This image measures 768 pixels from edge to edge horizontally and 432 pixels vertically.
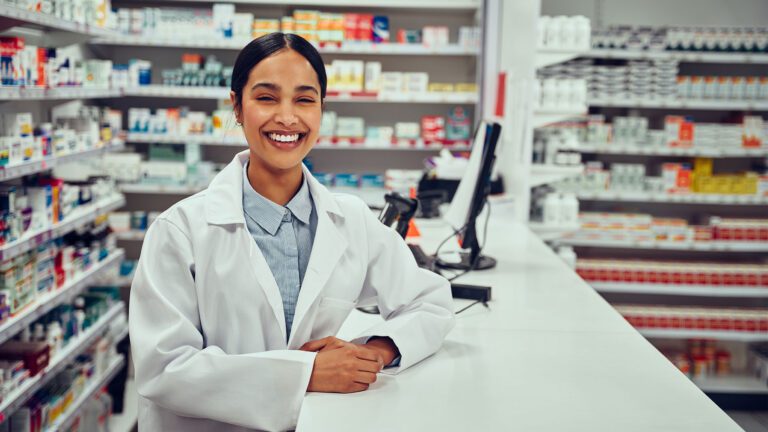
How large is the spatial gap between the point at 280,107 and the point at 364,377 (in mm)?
580

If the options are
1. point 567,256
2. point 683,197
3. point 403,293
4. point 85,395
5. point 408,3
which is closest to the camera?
point 403,293

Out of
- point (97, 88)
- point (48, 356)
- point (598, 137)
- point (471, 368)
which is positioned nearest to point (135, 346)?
point (471, 368)

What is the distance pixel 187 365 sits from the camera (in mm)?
1392

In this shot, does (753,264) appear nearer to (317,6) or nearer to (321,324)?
(317,6)

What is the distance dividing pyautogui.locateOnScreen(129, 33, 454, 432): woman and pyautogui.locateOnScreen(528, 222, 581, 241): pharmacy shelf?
8.48 feet

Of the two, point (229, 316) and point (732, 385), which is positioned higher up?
point (229, 316)

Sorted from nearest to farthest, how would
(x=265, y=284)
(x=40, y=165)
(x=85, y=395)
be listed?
1. (x=265, y=284)
2. (x=40, y=165)
3. (x=85, y=395)

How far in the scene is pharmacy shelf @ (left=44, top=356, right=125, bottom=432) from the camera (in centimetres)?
337

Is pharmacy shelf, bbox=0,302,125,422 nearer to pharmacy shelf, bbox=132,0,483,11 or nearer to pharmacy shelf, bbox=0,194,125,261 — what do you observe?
pharmacy shelf, bbox=0,194,125,261

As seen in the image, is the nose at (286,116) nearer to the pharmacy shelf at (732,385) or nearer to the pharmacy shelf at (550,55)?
the pharmacy shelf at (550,55)

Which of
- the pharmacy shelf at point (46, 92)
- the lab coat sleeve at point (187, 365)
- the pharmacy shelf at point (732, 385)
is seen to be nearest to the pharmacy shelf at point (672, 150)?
the pharmacy shelf at point (732, 385)

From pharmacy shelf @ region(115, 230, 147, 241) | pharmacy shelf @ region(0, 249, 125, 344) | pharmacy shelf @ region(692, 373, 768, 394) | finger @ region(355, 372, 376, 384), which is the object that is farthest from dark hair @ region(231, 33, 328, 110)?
pharmacy shelf @ region(692, 373, 768, 394)

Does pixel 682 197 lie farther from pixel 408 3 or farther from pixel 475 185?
pixel 475 185

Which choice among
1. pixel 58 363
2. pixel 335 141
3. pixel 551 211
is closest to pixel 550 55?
pixel 551 211
